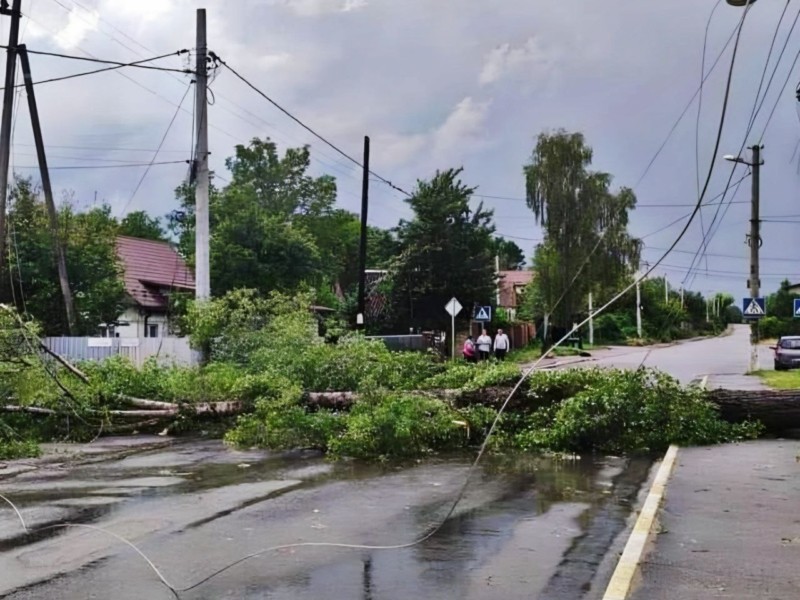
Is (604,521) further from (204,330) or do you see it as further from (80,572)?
(204,330)

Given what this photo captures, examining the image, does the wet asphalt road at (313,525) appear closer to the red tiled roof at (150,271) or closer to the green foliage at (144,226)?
the red tiled roof at (150,271)

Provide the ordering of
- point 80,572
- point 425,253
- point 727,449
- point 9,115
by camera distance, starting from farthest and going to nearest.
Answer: point 425,253, point 9,115, point 727,449, point 80,572

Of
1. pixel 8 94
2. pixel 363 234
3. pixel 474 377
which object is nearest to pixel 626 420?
pixel 474 377

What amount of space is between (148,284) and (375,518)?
97.3ft

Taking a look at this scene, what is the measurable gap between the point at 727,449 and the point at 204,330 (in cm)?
1188

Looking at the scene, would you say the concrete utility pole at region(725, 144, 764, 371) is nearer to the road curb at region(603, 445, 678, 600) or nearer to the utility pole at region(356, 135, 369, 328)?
the utility pole at region(356, 135, 369, 328)

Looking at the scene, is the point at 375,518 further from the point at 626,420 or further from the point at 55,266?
the point at 55,266

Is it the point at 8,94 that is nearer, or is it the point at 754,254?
the point at 8,94

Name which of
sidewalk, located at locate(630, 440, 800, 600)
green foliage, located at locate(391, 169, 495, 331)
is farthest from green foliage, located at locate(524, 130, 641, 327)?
sidewalk, located at locate(630, 440, 800, 600)

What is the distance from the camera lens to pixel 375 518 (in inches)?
317

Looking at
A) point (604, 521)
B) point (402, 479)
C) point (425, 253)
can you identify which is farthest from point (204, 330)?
point (425, 253)

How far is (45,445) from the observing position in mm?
13875

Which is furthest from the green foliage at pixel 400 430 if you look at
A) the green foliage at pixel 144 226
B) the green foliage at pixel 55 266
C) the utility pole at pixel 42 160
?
the green foliage at pixel 144 226

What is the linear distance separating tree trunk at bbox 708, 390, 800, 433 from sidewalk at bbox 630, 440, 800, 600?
6.61 feet
